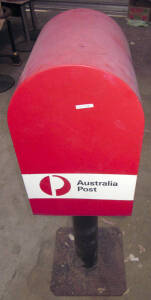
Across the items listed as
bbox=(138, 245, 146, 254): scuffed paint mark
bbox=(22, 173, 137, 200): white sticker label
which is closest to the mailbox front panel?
bbox=(22, 173, 137, 200): white sticker label

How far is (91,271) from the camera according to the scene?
5.36 ft

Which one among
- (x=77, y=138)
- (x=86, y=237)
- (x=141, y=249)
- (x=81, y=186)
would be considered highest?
(x=77, y=138)

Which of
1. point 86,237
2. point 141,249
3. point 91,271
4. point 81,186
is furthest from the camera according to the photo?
point 141,249

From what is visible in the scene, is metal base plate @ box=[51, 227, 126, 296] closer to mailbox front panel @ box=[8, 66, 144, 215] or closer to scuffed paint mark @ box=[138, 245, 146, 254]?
scuffed paint mark @ box=[138, 245, 146, 254]

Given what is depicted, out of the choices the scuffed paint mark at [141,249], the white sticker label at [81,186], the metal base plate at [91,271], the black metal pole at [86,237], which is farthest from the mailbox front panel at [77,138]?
the scuffed paint mark at [141,249]

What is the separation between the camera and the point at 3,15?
3.03m

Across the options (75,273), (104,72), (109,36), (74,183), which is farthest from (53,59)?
(75,273)

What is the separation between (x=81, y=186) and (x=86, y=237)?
1.69ft

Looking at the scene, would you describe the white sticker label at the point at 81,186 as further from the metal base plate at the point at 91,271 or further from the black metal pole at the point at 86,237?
the metal base plate at the point at 91,271

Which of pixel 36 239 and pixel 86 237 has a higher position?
pixel 86 237

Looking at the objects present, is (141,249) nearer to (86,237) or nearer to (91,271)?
(91,271)

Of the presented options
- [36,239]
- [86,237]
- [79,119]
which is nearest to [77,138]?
[79,119]

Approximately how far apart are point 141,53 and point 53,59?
11.5 ft

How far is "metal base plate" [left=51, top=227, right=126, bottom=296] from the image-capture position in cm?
155
